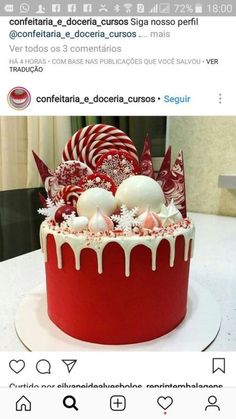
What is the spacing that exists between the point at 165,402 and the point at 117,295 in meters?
0.18

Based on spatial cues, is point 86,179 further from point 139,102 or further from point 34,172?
point 34,172

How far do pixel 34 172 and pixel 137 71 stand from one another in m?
1.06

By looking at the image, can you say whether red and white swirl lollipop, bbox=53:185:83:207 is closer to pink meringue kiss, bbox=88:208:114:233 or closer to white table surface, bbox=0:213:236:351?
pink meringue kiss, bbox=88:208:114:233

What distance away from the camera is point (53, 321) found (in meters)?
0.62

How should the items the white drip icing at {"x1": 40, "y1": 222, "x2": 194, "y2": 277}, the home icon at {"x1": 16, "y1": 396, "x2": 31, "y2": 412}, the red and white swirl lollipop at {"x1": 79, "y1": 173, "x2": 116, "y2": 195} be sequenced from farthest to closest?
the red and white swirl lollipop at {"x1": 79, "y1": 173, "x2": 116, "y2": 195}, the white drip icing at {"x1": 40, "y1": 222, "x2": 194, "y2": 277}, the home icon at {"x1": 16, "y1": 396, "x2": 31, "y2": 412}

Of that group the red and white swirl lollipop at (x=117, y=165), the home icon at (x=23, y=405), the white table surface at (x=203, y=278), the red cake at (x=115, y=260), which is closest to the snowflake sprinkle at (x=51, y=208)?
the red cake at (x=115, y=260)

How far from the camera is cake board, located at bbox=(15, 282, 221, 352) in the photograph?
54cm

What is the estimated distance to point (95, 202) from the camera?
58 cm

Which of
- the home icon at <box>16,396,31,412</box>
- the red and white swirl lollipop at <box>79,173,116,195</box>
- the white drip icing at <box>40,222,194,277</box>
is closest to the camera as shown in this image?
the home icon at <box>16,396,31,412</box>

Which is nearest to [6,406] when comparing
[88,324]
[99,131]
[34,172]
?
[88,324]

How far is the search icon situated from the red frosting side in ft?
0.52

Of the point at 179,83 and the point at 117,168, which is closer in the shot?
the point at 179,83
